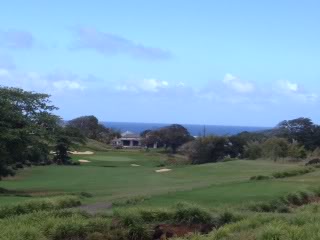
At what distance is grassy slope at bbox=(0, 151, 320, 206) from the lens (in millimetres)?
26031

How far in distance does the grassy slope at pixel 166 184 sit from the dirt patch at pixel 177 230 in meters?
5.41

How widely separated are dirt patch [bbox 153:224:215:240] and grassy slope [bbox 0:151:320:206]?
541 cm

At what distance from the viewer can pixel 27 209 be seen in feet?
62.7

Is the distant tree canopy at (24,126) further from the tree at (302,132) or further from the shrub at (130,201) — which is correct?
the tree at (302,132)

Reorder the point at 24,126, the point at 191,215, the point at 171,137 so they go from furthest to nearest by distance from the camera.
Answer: the point at 171,137
the point at 24,126
the point at 191,215

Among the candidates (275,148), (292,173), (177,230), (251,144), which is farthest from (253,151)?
(177,230)

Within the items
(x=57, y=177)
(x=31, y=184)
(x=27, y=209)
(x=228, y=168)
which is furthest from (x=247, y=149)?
(x=27, y=209)

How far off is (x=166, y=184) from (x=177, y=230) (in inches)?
932

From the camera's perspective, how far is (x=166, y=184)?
39.8 meters

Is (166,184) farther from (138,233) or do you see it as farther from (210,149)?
(210,149)

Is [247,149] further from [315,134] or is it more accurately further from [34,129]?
[34,129]

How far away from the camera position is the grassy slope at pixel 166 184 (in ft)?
85.4

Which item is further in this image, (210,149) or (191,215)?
(210,149)

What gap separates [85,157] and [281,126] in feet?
143
